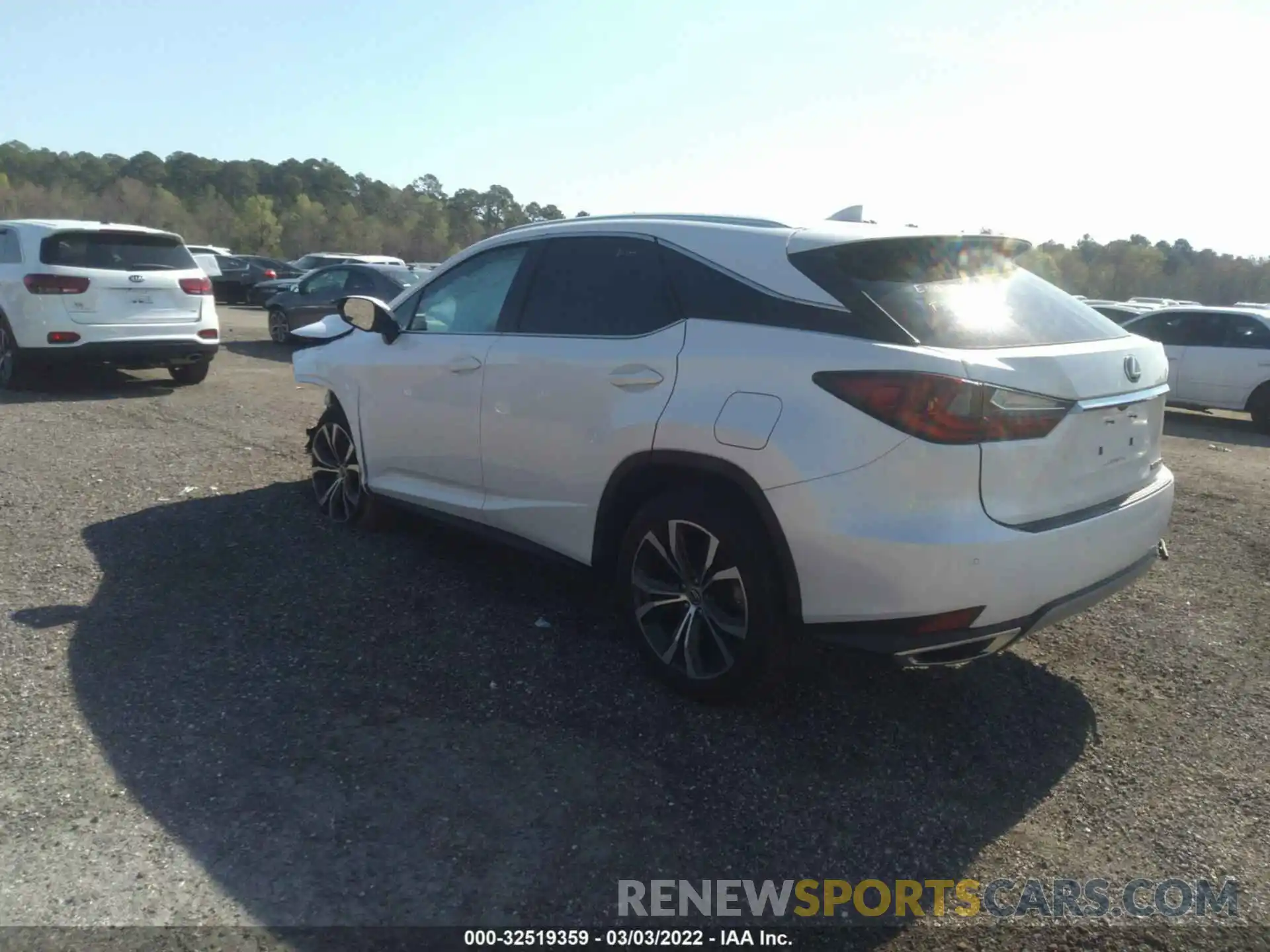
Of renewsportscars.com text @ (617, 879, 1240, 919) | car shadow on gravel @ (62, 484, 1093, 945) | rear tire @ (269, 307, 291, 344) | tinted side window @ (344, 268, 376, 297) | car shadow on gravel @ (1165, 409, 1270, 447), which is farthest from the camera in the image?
rear tire @ (269, 307, 291, 344)

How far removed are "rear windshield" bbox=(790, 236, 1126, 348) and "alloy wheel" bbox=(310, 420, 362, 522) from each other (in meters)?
3.20

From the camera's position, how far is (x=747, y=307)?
11.6ft

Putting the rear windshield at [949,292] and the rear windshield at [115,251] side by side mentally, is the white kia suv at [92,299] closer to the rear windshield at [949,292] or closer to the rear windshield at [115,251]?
the rear windshield at [115,251]

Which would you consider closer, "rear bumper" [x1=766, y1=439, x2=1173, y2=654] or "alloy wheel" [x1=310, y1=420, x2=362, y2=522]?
"rear bumper" [x1=766, y1=439, x2=1173, y2=654]

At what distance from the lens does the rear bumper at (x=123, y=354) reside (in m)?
9.90

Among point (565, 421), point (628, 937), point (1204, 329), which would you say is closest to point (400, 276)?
point (1204, 329)

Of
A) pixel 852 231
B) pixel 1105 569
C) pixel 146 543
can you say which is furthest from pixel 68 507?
pixel 1105 569

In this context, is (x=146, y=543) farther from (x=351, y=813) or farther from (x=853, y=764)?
(x=853, y=764)

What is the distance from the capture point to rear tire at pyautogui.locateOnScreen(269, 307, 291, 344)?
16719 mm

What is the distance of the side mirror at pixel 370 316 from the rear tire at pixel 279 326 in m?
12.1

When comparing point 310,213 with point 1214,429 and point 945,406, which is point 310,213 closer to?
point 1214,429

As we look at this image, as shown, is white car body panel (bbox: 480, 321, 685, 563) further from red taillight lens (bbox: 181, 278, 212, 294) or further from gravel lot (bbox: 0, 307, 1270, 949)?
red taillight lens (bbox: 181, 278, 212, 294)

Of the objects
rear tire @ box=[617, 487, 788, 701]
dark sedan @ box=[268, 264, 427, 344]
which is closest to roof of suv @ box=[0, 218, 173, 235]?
dark sedan @ box=[268, 264, 427, 344]

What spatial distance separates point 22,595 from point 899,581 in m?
4.03
